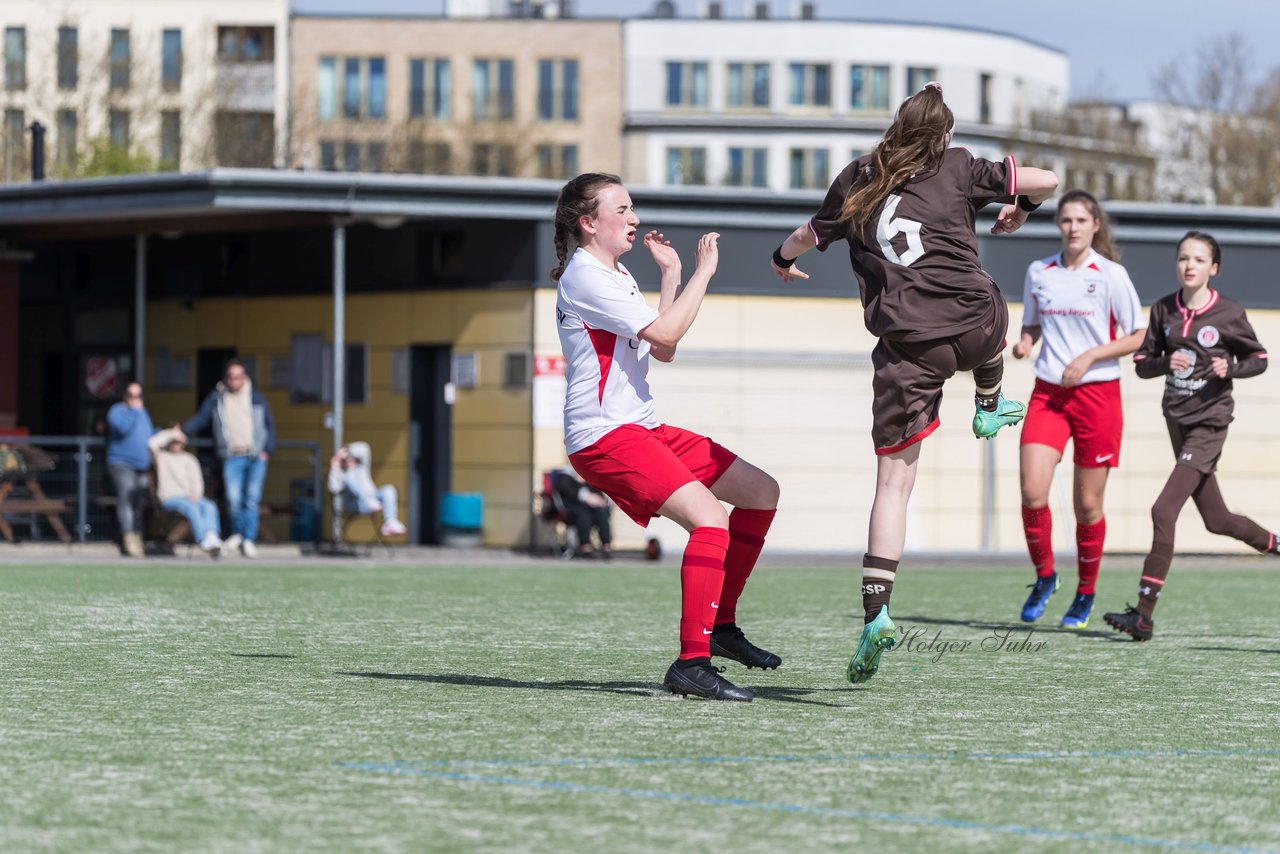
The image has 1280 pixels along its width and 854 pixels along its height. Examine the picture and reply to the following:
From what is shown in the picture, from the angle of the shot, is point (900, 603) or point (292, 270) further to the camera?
point (292, 270)

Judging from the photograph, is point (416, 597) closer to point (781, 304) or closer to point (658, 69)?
point (781, 304)

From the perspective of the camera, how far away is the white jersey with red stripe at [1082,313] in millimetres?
10914

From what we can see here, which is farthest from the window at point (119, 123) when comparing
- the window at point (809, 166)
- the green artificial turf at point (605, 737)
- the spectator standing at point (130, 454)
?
the window at point (809, 166)

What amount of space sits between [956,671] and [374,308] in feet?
56.9

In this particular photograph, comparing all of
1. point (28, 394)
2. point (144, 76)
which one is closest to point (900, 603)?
point (28, 394)

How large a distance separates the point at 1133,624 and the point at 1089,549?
1281 mm

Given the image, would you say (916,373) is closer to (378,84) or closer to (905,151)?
(905,151)

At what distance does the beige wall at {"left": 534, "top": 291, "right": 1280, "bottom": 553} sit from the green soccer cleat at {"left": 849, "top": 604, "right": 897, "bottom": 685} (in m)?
15.8

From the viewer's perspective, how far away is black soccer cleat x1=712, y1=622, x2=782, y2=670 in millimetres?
7562

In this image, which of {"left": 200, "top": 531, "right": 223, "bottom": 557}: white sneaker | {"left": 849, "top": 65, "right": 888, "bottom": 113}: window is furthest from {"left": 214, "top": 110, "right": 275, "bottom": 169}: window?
{"left": 849, "top": 65, "right": 888, "bottom": 113}: window

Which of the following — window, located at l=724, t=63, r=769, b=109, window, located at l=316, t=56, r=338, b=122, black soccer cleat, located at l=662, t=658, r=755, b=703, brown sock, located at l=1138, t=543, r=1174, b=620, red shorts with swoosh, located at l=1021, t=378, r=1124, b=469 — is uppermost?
window, located at l=724, t=63, r=769, b=109

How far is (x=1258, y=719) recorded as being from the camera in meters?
6.84

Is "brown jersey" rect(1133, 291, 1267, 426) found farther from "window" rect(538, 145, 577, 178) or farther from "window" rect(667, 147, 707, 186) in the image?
"window" rect(667, 147, 707, 186)

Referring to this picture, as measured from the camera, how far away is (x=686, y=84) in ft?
281
